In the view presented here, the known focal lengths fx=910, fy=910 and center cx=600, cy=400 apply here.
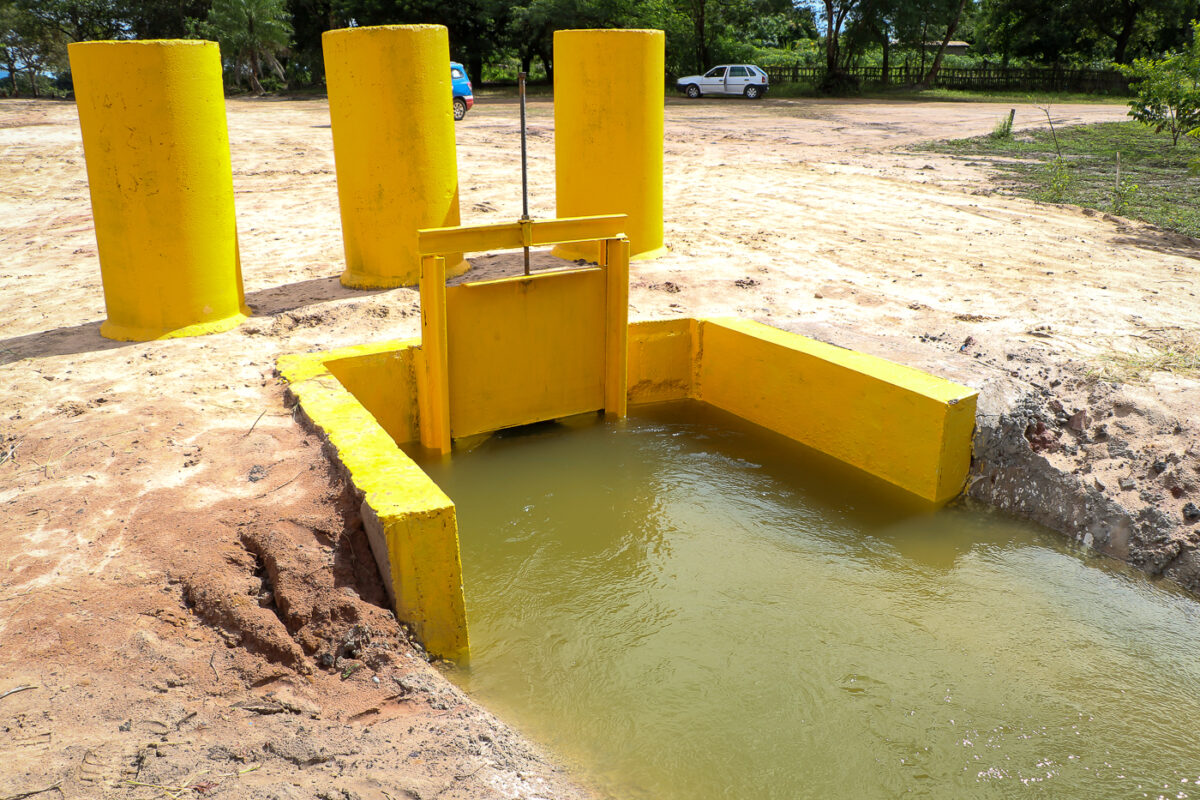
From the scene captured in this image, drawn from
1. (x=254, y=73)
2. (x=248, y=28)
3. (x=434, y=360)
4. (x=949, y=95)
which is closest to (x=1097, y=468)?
(x=434, y=360)

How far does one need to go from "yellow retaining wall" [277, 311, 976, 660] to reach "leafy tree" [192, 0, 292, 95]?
1001 inches

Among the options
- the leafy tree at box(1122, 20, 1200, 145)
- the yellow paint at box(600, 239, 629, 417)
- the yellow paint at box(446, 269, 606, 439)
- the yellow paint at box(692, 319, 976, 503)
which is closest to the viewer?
the yellow paint at box(692, 319, 976, 503)

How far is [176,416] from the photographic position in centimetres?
494

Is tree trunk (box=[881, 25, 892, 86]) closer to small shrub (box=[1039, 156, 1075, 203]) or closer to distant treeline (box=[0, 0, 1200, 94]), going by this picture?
distant treeline (box=[0, 0, 1200, 94])

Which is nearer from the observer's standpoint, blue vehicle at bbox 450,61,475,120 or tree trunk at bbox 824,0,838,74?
blue vehicle at bbox 450,61,475,120

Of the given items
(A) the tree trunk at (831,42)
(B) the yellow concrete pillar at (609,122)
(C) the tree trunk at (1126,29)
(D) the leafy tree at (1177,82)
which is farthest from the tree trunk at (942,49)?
(B) the yellow concrete pillar at (609,122)

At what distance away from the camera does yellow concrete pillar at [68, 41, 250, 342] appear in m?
5.80

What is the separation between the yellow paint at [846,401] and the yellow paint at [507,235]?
1224mm

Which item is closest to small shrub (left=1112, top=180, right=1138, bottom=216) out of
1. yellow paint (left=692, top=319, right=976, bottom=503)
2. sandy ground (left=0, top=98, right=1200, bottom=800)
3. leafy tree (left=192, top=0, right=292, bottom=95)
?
sandy ground (left=0, top=98, right=1200, bottom=800)

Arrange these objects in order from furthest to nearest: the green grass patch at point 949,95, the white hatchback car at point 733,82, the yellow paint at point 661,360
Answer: the white hatchback car at point 733,82, the green grass patch at point 949,95, the yellow paint at point 661,360

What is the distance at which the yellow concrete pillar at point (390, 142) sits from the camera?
7.05 meters

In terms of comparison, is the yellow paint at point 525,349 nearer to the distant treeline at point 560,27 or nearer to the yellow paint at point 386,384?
the yellow paint at point 386,384

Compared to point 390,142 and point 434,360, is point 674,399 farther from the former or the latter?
point 390,142

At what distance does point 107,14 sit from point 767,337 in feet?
116
